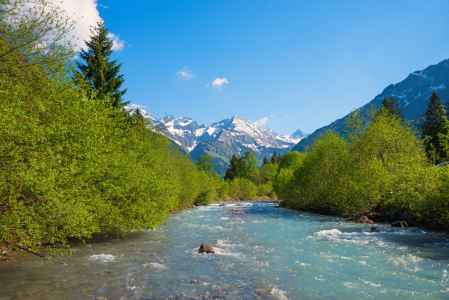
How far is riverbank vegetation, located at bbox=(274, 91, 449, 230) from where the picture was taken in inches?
840

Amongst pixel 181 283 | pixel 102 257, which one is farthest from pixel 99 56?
pixel 181 283

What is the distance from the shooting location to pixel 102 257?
1477cm

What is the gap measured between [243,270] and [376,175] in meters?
23.6

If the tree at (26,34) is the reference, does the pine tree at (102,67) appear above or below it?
above

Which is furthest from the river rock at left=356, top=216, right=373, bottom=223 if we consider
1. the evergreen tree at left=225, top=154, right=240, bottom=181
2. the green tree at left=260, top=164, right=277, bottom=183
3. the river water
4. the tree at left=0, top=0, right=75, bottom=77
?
the evergreen tree at left=225, top=154, right=240, bottom=181

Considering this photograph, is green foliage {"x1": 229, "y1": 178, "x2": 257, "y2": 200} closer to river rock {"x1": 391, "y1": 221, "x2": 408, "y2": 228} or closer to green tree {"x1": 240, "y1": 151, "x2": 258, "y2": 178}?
green tree {"x1": 240, "y1": 151, "x2": 258, "y2": 178}

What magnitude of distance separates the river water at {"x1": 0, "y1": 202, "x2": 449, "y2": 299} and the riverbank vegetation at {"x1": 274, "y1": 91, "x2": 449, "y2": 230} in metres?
3.82

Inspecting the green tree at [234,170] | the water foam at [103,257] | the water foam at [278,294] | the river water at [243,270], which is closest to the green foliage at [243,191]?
the green tree at [234,170]

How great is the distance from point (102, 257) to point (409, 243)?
21.0 metres

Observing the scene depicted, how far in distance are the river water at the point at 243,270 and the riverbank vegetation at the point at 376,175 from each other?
3.82 m

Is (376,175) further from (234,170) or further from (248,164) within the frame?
(234,170)

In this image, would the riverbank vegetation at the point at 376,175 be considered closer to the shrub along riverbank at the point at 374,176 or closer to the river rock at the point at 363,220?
the shrub along riverbank at the point at 374,176

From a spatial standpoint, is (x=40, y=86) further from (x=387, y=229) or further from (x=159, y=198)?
(x=387, y=229)

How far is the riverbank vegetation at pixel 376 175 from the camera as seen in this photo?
21344mm
